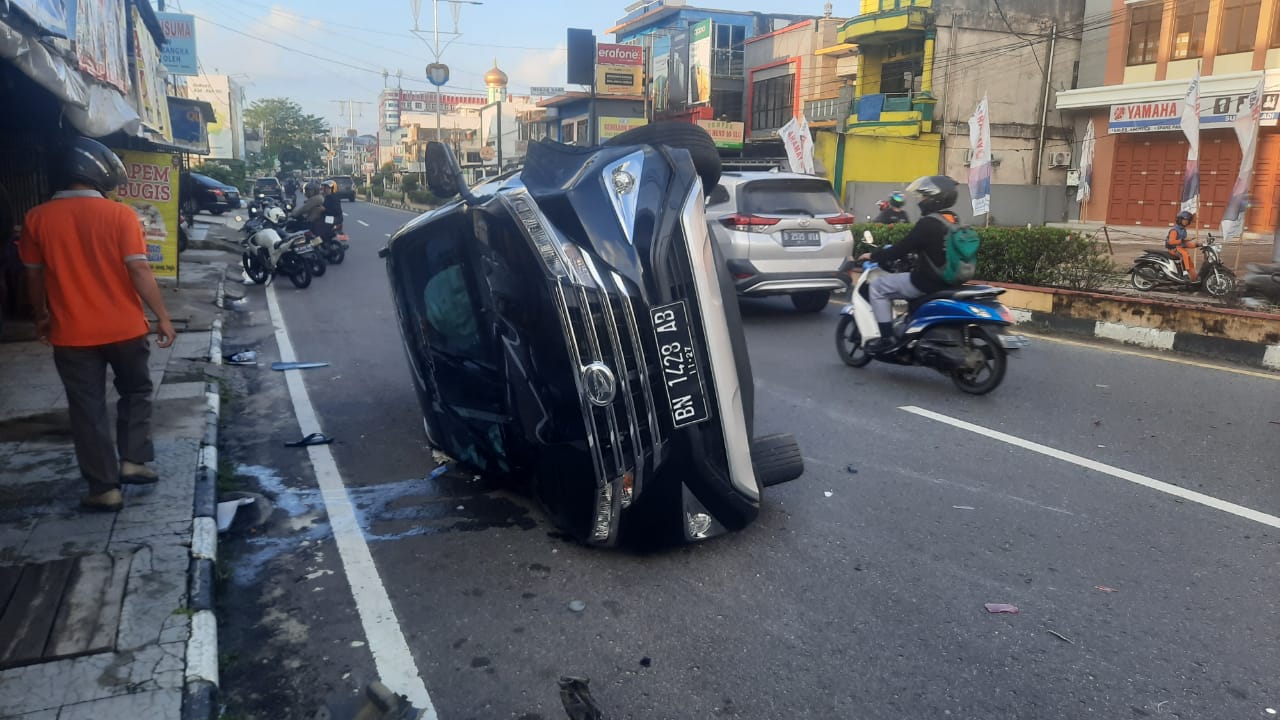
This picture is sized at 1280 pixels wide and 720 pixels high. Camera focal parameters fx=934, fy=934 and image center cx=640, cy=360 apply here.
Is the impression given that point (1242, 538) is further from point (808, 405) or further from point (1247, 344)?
point (1247, 344)

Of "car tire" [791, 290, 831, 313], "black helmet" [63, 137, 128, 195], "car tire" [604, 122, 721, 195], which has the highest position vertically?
"car tire" [604, 122, 721, 195]

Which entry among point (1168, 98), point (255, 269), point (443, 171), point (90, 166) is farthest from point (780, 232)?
point (1168, 98)

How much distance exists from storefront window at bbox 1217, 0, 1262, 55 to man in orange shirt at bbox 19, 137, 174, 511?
28094 mm

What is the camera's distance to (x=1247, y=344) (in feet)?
30.3

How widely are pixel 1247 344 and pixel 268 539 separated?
915cm

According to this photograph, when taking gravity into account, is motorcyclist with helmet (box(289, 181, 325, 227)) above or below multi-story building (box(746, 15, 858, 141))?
below

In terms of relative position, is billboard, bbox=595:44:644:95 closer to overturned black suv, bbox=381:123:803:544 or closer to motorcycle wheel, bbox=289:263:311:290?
motorcycle wheel, bbox=289:263:311:290

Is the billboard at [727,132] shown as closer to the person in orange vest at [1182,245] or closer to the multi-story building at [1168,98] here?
the multi-story building at [1168,98]

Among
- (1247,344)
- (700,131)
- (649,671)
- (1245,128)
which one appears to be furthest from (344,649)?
(1245,128)

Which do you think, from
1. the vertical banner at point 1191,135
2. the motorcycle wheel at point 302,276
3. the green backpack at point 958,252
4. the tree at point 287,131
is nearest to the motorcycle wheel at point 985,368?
the green backpack at point 958,252

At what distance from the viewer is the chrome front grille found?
371 cm

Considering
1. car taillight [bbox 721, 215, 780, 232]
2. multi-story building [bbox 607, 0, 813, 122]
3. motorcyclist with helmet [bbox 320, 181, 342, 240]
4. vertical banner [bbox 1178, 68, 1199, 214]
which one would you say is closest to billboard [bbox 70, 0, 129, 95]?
motorcyclist with helmet [bbox 320, 181, 342, 240]

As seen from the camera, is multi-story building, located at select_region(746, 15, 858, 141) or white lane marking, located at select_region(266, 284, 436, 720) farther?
multi-story building, located at select_region(746, 15, 858, 141)

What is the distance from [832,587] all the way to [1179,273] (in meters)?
12.5
